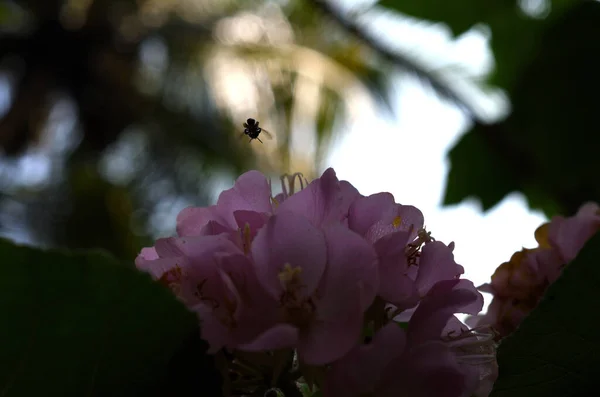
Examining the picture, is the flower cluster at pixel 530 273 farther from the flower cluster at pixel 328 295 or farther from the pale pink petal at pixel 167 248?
the pale pink petal at pixel 167 248

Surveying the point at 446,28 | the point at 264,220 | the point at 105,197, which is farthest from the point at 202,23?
the point at 264,220

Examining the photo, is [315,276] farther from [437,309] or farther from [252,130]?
[252,130]

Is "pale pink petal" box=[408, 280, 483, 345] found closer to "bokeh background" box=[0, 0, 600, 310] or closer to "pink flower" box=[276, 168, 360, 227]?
"pink flower" box=[276, 168, 360, 227]

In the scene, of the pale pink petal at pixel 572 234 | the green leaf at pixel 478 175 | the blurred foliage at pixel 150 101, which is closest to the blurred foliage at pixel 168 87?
the blurred foliage at pixel 150 101

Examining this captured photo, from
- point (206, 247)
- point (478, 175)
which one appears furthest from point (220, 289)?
point (478, 175)

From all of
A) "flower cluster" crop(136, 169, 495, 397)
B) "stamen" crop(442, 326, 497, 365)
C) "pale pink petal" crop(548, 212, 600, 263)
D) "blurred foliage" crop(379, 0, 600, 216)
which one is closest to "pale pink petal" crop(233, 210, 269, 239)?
"flower cluster" crop(136, 169, 495, 397)

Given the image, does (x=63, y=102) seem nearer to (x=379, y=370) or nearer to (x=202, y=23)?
(x=202, y=23)
